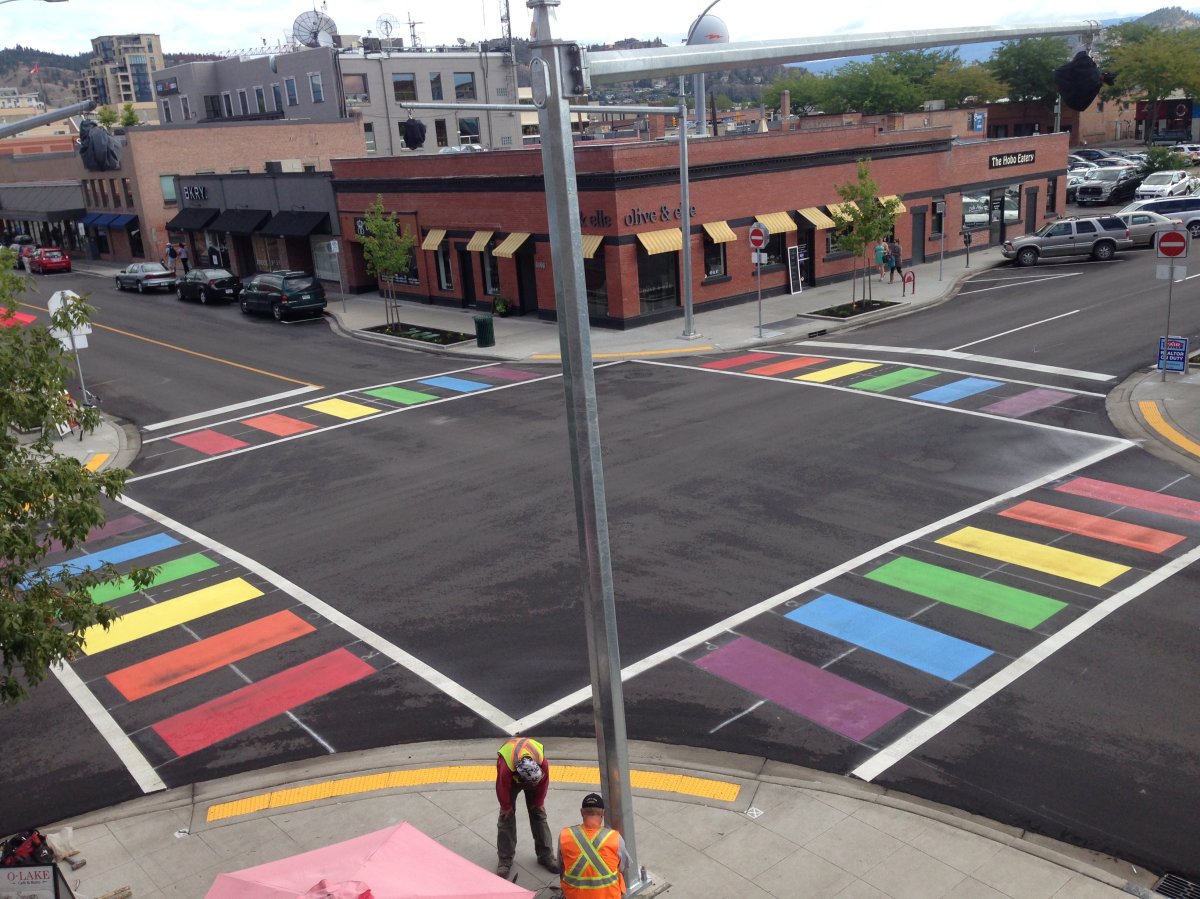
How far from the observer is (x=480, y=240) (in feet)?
119

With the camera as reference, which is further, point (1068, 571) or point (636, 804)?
point (1068, 571)

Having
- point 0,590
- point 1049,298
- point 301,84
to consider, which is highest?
point 301,84

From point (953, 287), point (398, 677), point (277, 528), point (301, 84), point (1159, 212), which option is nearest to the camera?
point (398, 677)

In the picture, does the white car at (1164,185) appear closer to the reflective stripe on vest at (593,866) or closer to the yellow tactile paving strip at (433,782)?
the yellow tactile paving strip at (433,782)

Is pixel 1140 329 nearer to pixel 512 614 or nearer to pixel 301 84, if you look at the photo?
A: pixel 512 614

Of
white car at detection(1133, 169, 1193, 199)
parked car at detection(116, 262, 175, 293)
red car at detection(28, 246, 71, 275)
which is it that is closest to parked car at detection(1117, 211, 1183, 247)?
white car at detection(1133, 169, 1193, 199)

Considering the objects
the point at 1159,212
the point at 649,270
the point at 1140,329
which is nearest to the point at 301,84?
the point at 649,270

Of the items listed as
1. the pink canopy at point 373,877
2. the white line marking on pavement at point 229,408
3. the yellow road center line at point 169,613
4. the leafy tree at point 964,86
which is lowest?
the yellow road center line at point 169,613

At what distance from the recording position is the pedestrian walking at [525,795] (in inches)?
323

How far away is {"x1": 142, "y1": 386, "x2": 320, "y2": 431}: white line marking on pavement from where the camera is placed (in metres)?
25.2

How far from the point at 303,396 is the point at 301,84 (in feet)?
171

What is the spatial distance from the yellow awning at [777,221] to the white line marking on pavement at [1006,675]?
76.5 ft

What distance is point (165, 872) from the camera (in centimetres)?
890

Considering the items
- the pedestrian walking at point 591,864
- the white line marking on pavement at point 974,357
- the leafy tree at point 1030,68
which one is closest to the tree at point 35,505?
the pedestrian walking at point 591,864
